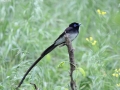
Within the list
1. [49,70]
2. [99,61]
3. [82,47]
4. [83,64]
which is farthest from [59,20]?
[99,61]

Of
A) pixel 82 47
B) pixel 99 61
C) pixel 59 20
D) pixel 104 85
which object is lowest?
pixel 104 85

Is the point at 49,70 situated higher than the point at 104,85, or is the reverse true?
the point at 49,70

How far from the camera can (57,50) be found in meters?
8.17

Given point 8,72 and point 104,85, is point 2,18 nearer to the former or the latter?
point 8,72

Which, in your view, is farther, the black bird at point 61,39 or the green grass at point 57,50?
the green grass at point 57,50

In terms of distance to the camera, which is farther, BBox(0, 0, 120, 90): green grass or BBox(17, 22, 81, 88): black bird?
BBox(0, 0, 120, 90): green grass

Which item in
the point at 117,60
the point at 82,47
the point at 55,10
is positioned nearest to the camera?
the point at 117,60

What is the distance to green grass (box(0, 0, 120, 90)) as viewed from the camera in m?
5.93

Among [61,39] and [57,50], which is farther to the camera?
[57,50]

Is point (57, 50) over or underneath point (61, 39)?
over

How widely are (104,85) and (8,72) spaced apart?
127cm

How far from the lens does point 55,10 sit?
9.38 meters

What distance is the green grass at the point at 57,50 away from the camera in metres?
5.93

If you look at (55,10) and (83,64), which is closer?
(83,64)
